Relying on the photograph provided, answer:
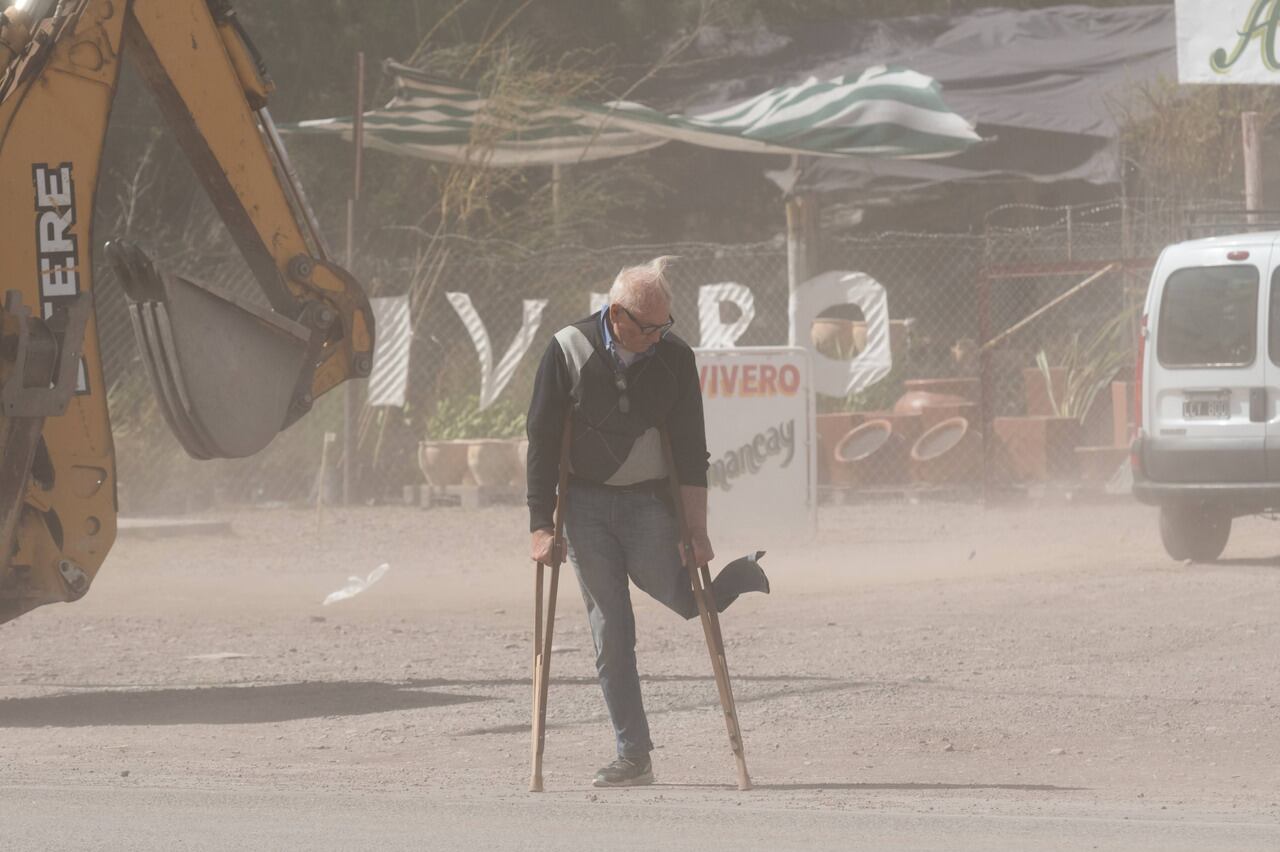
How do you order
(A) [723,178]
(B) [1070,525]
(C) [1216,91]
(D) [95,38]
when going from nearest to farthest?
(D) [95,38] → (B) [1070,525] → (C) [1216,91] → (A) [723,178]

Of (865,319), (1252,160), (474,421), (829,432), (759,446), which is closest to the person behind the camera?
(759,446)

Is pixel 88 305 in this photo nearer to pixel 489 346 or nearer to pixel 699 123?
pixel 489 346

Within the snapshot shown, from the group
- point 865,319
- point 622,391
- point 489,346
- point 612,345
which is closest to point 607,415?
point 622,391

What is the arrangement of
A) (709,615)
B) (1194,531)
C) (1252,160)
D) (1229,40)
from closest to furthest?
(709,615) → (1194,531) → (1252,160) → (1229,40)

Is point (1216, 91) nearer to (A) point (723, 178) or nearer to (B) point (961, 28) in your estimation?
(B) point (961, 28)

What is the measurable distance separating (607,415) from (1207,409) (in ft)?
26.3

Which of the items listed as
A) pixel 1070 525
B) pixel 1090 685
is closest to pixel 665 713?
pixel 1090 685

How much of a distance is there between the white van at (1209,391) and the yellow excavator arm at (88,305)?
689 centimetres

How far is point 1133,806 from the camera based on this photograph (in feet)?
22.6

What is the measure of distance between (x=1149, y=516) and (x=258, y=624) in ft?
27.3

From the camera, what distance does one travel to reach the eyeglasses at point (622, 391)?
7.11 metres

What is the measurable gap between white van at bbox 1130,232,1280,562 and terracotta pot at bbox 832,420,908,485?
18.3ft

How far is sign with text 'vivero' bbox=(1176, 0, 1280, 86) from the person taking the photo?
59.0 feet

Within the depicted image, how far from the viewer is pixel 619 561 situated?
7.35 m
